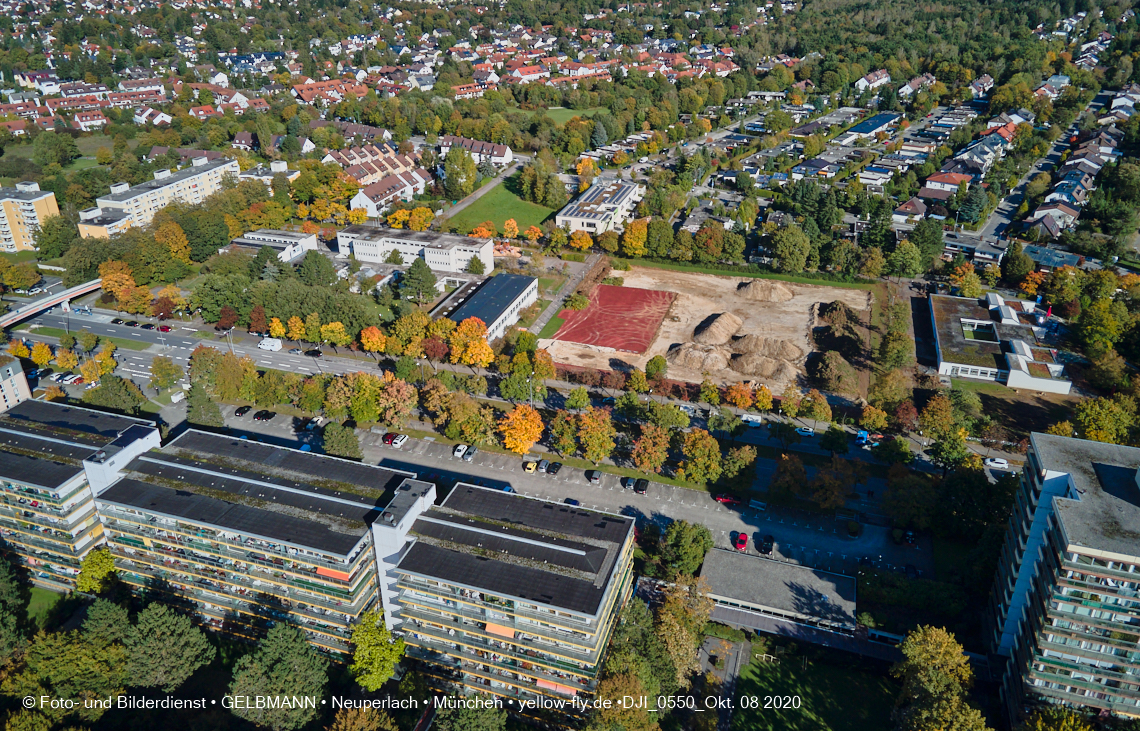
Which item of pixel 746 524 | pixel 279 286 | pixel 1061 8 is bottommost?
pixel 746 524

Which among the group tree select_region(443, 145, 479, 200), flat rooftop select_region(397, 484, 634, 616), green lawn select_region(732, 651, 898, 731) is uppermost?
tree select_region(443, 145, 479, 200)

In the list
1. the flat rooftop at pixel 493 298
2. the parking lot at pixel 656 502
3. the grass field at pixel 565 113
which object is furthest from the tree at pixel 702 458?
the grass field at pixel 565 113

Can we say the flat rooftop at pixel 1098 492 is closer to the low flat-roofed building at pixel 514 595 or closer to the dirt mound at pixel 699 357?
the low flat-roofed building at pixel 514 595

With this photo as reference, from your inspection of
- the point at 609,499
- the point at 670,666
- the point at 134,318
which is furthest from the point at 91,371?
the point at 670,666

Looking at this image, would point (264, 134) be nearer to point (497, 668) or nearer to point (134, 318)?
point (134, 318)

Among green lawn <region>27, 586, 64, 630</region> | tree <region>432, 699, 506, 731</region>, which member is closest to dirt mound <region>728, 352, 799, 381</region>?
tree <region>432, 699, 506, 731</region>

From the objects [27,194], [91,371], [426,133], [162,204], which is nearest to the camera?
[91,371]

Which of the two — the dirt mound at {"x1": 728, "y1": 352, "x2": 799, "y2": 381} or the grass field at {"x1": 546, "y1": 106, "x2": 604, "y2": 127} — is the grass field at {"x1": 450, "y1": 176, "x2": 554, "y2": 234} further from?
the dirt mound at {"x1": 728, "y1": 352, "x2": 799, "y2": 381}

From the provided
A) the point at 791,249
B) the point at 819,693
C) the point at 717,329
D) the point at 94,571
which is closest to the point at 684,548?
the point at 819,693
